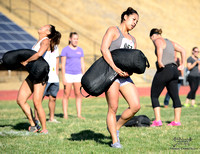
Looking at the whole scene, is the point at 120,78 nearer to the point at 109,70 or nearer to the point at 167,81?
the point at 109,70

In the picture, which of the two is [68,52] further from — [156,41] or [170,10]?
[170,10]

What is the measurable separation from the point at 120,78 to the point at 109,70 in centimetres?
25

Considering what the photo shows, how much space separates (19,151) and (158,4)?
65.5 meters

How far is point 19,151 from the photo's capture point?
5172 mm

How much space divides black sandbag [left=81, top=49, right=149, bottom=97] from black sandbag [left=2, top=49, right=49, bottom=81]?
1.41m

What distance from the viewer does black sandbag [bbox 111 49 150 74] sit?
5.12 meters

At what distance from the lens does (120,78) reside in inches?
209

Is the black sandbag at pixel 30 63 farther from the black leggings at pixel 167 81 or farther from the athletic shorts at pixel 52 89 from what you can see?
the black leggings at pixel 167 81

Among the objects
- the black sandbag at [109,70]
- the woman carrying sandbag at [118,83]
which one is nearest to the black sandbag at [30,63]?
A: the black sandbag at [109,70]

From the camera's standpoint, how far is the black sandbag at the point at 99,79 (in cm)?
510

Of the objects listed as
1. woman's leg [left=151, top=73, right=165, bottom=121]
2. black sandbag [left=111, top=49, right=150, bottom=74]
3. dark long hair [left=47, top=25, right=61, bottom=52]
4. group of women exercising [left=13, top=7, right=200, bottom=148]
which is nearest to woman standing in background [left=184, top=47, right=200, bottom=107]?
group of women exercising [left=13, top=7, right=200, bottom=148]

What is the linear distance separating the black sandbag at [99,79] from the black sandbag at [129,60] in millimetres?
167

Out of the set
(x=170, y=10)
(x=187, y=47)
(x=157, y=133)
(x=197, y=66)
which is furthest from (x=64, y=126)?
(x=170, y=10)

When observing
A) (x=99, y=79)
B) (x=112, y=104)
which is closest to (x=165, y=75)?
(x=112, y=104)
